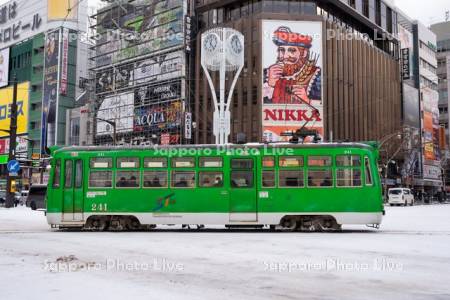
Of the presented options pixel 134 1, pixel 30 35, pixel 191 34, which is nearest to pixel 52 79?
pixel 30 35

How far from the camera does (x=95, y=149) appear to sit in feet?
61.2

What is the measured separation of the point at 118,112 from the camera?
204ft

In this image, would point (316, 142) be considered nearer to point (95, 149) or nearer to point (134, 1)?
point (95, 149)

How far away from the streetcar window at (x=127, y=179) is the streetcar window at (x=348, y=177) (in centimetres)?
712

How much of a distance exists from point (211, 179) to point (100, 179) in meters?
4.07

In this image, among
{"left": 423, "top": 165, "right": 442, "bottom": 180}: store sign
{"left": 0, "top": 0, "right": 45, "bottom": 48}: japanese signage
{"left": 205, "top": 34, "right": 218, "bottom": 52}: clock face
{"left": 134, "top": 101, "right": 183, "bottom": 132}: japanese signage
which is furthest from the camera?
{"left": 423, "top": 165, "right": 442, "bottom": 180}: store sign

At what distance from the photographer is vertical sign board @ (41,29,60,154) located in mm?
72500

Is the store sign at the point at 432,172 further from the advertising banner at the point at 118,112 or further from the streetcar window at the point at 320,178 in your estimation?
the streetcar window at the point at 320,178

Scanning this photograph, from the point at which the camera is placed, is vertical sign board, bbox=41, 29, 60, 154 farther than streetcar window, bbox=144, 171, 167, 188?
Yes

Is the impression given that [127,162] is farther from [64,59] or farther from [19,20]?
[19,20]

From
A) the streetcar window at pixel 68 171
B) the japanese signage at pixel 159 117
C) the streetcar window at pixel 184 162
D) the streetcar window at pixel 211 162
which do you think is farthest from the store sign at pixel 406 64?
the streetcar window at pixel 68 171

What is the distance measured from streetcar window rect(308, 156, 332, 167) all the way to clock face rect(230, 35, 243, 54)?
25.4 meters

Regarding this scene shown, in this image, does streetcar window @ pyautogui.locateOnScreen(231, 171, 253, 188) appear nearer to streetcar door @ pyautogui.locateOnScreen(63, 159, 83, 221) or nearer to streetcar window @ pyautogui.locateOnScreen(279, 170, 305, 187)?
streetcar window @ pyautogui.locateOnScreen(279, 170, 305, 187)

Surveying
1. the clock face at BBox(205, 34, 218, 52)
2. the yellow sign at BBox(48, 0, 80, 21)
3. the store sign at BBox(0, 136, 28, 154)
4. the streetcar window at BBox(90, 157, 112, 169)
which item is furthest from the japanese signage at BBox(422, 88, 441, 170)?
the streetcar window at BBox(90, 157, 112, 169)
